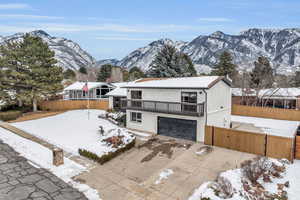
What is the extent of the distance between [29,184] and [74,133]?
341 inches

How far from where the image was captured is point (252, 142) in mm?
11422

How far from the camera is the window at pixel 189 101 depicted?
14.2 m

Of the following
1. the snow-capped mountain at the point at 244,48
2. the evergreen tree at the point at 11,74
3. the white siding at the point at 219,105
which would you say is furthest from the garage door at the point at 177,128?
the snow-capped mountain at the point at 244,48

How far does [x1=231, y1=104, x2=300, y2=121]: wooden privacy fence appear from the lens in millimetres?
21328

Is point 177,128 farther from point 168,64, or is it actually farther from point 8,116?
point 8,116

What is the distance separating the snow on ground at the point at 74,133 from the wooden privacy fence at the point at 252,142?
6.33 metres

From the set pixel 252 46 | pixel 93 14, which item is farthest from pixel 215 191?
pixel 252 46

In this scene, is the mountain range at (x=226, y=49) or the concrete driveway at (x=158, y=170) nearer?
the concrete driveway at (x=158, y=170)

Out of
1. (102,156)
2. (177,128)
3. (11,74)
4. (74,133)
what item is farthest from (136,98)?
(11,74)

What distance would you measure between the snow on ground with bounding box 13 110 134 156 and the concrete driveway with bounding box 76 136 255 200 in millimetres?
1676

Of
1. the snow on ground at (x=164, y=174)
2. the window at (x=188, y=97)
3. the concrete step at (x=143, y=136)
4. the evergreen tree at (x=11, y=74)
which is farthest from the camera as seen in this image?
the evergreen tree at (x=11, y=74)

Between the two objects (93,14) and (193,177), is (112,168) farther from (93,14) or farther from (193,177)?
(93,14)

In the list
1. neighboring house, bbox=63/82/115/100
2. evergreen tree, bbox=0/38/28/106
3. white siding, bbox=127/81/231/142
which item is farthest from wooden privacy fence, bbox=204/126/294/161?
neighboring house, bbox=63/82/115/100

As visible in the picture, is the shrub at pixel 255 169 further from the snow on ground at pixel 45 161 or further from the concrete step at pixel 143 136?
the concrete step at pixel 143 136
